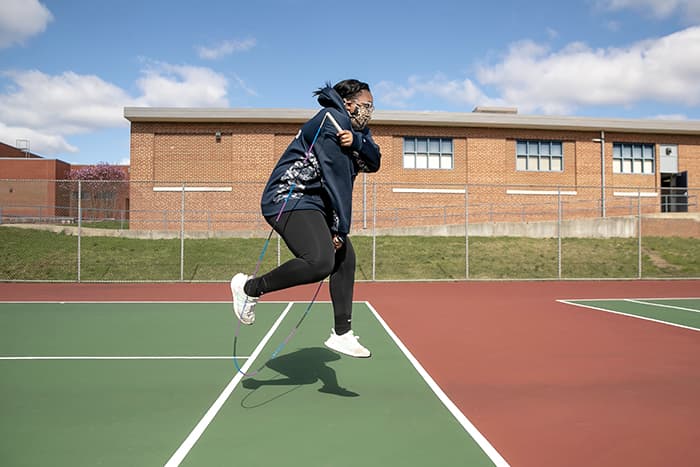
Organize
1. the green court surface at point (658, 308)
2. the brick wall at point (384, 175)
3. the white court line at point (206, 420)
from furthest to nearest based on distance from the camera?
the brick wall at point (384, 175) → the green court surface at point (658, 308) → the white court line at point (206, 420)

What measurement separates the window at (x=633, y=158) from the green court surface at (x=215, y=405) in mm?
28435

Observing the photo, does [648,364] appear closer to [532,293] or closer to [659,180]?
[532,293]

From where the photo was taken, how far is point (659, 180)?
30766 millimetres

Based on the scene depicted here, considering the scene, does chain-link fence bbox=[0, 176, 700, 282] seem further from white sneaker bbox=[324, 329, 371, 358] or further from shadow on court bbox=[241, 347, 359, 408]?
white sneaker bbox=[324, 329, 371, 358]

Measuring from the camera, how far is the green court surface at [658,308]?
7965 mm

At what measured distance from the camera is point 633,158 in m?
30.4

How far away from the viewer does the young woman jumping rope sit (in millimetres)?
3580

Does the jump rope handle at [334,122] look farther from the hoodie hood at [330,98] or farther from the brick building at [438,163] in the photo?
the brick building at [438,163]

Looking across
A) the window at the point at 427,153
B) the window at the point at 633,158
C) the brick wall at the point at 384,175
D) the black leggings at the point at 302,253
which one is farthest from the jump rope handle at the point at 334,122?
the window at the point at 633,158

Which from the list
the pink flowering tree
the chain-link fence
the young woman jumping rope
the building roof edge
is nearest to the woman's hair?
the young woman jumping rope

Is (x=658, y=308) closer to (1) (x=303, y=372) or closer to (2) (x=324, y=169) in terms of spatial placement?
(1) (x=303, y=372)

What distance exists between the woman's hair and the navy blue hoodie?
79 mm

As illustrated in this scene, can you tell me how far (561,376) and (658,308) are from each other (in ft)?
20.1

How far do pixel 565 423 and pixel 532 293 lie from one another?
9.67 m
